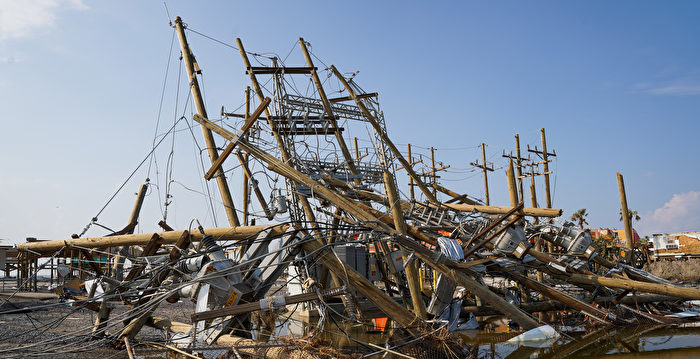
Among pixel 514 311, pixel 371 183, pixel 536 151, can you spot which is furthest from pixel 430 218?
pixel 536 151

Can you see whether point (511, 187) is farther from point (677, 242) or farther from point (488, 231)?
point (677, 242)

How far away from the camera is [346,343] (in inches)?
514

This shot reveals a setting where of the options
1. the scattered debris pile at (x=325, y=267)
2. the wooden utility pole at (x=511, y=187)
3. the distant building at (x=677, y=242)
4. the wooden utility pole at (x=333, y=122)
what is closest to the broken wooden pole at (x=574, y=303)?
the scattered debris pile at (x=325, y=267)

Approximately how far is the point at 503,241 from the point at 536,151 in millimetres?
31014

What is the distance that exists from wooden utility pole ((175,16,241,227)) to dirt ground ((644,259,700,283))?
3349cm

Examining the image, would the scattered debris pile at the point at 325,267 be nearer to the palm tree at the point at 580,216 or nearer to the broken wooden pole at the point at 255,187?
the broken wooden pole at the point at 255,187

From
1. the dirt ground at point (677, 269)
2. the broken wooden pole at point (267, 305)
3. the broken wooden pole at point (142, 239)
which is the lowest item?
the dirt ground at point (677, 269)

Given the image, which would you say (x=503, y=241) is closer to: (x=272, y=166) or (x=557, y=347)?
(x=557, y=347)

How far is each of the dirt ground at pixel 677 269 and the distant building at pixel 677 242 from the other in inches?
440

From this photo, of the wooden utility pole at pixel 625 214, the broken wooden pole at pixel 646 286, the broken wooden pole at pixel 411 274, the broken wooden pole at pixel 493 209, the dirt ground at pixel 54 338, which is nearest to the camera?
the dirt ground at pixel 54 338

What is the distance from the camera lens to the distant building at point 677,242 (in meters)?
51.6

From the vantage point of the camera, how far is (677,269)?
3841 cm

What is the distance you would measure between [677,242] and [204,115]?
5455cm

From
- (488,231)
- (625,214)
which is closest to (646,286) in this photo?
(488,231)
